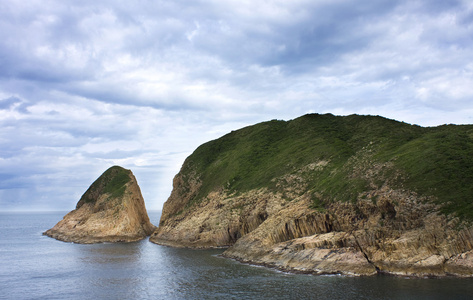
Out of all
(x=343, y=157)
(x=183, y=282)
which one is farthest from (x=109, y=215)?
(x=343, y=157)

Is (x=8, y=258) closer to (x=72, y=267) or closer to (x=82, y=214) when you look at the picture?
(x=72, y=267)

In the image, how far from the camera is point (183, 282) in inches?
2131

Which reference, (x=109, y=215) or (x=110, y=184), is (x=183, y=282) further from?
(x=110, y=184)

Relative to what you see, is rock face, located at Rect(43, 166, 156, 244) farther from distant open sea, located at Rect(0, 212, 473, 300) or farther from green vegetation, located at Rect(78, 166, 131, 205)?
distant open sea, located at Rect(0, 212, 473, 300)

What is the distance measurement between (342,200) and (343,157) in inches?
1005

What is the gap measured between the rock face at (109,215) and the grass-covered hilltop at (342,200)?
13368 mm

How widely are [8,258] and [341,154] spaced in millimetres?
83117

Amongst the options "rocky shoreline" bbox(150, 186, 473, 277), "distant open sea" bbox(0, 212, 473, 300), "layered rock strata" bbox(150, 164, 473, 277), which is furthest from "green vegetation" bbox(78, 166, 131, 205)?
"rocky shoreline" bbox(150, 186, 473, 277)

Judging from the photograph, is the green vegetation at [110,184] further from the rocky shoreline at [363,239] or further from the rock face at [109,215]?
the rocky shoreline at [363,239]

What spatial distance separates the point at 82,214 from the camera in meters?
142

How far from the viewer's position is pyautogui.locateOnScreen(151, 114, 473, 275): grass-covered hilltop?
53344 millimetres

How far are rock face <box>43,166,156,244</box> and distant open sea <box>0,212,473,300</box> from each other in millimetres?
37410

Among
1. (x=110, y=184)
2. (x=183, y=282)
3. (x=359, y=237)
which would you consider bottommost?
(x=183, y=282)

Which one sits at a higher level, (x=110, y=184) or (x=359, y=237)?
(x=110, y=184)
